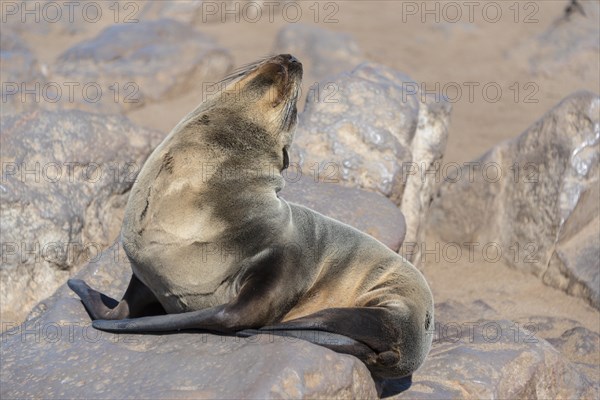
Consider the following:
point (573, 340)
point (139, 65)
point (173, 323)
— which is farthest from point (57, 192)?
point (139, 65)

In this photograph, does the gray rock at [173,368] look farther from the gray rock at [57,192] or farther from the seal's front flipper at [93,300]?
the gray rock at [57,192]

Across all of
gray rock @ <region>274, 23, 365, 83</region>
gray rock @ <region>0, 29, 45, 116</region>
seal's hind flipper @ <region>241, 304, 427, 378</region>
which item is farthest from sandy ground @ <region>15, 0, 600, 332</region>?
seal's hind flipper @ <region>241, 304, 427, 378</region>

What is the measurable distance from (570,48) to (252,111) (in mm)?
8408

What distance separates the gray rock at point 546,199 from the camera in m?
7.45

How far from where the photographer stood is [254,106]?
14.9 ft

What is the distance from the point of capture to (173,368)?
4.14 meters

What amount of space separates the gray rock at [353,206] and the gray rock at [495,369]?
1.03 metres

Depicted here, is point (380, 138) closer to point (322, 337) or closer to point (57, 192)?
point (57, 192)

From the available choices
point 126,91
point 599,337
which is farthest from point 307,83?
point 599,337

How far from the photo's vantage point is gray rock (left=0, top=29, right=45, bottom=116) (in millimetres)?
9547

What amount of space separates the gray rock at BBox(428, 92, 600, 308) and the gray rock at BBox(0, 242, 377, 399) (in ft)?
11.6

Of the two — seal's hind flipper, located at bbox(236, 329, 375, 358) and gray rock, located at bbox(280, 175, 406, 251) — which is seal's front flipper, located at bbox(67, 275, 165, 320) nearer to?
seal's hind flipper, located at bbox(236, 329, 375, 358)

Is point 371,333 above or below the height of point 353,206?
above

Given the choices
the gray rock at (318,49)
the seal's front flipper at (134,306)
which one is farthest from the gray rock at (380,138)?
the gray rock at (318,49)
